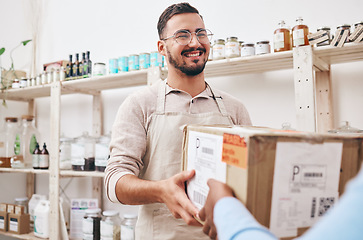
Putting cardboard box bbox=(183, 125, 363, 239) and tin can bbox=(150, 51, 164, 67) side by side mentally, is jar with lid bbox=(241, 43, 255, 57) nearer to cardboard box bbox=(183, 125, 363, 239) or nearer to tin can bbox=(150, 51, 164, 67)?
tin can bbox=(150, 51, 164, 67)

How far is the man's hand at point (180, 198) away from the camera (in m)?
0.73

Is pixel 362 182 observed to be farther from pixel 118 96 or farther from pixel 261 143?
pixel 118 96

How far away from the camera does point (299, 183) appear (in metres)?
0.54

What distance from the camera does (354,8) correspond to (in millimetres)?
1608

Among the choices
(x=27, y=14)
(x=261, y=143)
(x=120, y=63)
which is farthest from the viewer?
(x=27, y=14)

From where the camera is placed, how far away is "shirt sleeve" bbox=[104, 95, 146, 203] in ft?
3.40

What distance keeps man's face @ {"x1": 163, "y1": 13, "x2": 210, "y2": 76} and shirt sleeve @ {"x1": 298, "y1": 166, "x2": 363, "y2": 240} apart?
876 millimetres

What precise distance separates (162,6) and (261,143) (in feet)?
6.36

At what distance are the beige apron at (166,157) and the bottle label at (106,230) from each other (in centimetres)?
85

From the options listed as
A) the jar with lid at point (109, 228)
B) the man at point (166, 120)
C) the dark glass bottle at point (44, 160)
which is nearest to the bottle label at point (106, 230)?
the jar with lid at point (109, 228)

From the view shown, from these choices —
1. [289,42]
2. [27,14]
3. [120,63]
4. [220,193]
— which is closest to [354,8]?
[289,42]

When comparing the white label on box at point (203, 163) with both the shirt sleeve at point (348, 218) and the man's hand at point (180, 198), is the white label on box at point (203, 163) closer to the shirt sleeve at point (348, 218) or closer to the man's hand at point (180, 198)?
Result: the man's hand at point (180, 198)

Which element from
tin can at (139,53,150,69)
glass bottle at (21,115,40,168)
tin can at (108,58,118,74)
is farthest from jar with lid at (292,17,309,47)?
glass bottle at (21,115,40,168)

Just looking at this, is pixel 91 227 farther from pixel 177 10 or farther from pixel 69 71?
pixel 177 10
